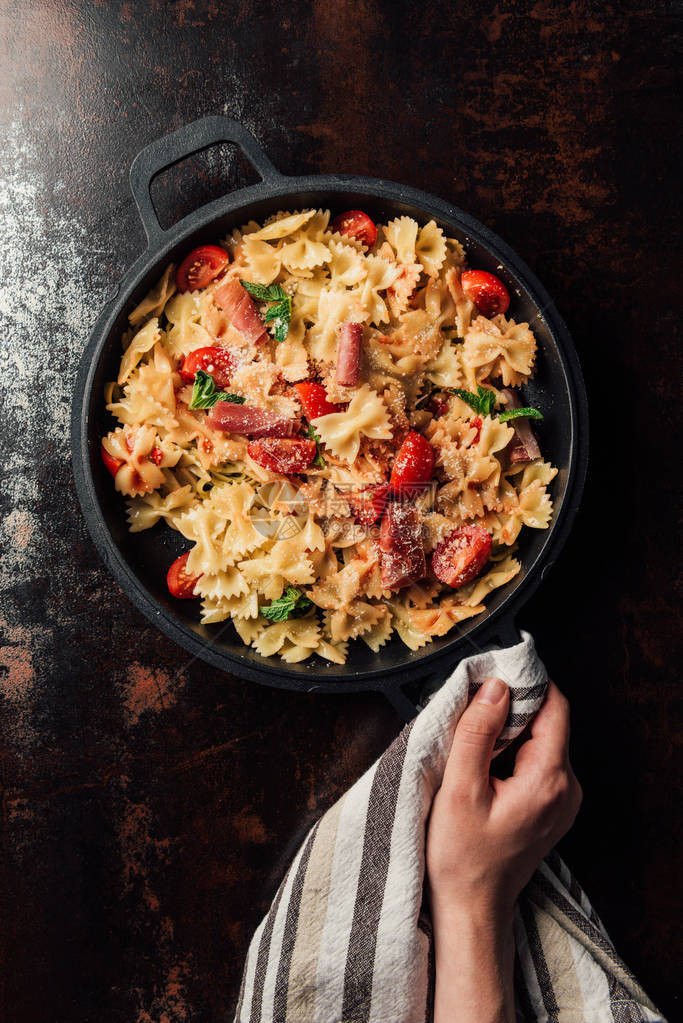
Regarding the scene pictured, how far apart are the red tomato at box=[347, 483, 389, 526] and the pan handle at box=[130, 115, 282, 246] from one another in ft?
4.54

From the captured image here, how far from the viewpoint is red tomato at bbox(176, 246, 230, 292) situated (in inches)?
124

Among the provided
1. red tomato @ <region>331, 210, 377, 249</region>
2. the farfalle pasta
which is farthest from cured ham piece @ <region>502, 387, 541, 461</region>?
red tomato @ <region>331, 210, 377, 249</region>

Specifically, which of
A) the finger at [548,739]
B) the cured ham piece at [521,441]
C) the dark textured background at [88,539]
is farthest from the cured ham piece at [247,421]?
the finger at [548,739]

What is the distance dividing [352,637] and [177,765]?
3.62 feet

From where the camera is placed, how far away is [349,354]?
2.96m

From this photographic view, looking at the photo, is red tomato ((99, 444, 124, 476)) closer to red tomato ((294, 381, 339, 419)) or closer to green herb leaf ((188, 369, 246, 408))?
green herb leaf ((188, 369, 246, 408))

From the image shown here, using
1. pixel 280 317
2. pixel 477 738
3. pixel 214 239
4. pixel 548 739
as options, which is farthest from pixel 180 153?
pixel 548 739

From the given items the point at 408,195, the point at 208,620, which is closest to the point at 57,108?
the point at 408,195

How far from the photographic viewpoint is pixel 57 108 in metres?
3.44

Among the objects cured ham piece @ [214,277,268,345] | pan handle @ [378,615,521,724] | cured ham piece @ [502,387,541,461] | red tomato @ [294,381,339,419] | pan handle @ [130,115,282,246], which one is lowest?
pan handle @ [378,615,521,724]

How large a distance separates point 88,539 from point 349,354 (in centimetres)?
157

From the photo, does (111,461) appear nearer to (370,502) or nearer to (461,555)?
(370,502)

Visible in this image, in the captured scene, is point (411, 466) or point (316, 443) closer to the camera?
point (411, 466)

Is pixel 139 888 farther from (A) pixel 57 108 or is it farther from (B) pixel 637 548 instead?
(A) pixel 57 108
